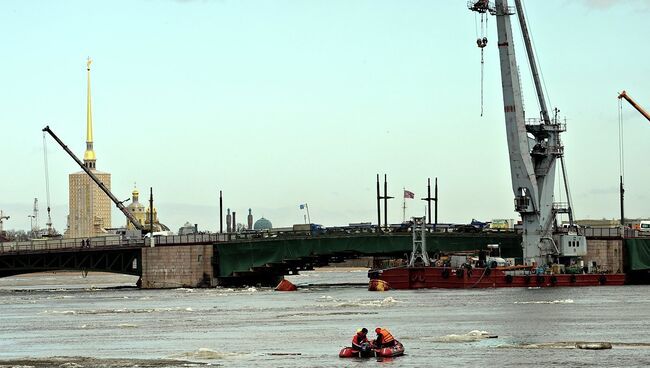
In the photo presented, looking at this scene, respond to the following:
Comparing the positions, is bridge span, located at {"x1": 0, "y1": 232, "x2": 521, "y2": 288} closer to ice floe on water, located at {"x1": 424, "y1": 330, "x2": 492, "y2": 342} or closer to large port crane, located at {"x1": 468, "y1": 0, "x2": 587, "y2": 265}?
large port crane, located at {"x1": 468, "y1": 0, "x2": 587, "y2": 265}

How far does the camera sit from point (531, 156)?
171625 mm

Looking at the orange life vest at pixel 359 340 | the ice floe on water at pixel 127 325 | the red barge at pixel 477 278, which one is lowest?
the ice floe on water at pixel 127 325

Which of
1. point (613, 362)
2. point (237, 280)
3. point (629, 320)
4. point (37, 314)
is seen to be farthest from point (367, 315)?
point (237, 280)

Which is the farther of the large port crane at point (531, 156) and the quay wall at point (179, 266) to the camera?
the quay wall at point (179, 266)

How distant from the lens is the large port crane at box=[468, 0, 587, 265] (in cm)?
16825

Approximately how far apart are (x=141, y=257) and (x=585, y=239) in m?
58.8

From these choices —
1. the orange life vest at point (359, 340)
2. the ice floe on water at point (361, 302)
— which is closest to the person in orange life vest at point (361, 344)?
the orange life vest at point (359, 340)

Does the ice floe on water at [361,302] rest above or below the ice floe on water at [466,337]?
above

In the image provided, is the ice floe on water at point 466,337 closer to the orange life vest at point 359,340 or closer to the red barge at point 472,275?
the orange life vest at point 359,340

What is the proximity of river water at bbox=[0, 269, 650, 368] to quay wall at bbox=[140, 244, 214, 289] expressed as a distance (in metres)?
20.5

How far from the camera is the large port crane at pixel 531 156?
552 ft

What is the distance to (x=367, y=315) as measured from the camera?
122875mm

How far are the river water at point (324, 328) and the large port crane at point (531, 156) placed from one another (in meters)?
8.99

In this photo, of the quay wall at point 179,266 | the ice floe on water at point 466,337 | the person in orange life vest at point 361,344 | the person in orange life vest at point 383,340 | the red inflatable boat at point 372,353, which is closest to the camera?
the person in orange life vest at point 361,344
